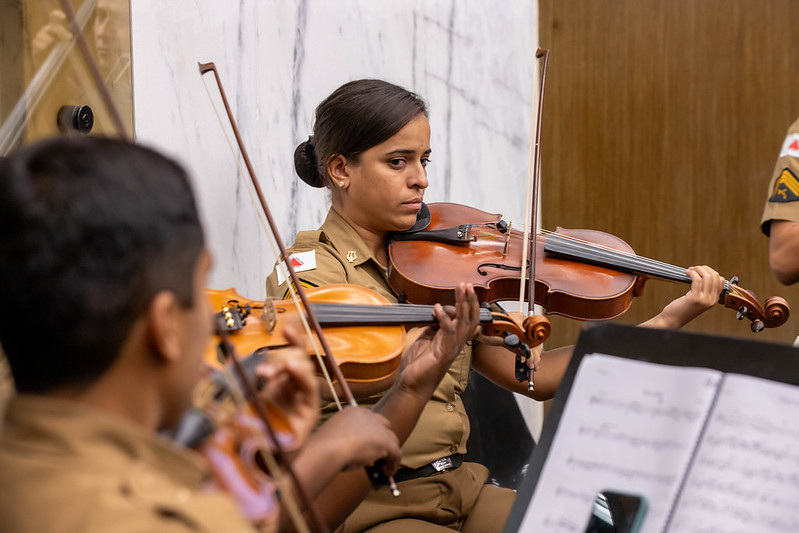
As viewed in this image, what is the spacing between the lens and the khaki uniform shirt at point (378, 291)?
5.40 feet

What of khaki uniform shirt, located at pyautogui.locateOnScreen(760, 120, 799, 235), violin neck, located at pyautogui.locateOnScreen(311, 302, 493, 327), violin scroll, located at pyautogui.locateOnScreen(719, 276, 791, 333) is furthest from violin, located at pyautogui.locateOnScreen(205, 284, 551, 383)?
khaki uniform shirt, located at pyautogui.locateOnScreen(760, 120, 799, 235)

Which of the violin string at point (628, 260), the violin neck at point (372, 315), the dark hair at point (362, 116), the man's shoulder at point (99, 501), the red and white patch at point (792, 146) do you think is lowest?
the violin neck at point (372, 315)

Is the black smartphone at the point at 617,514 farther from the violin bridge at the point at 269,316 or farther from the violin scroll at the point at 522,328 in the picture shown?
the violin bridge at the point at 269,316

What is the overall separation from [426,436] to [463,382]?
0.21 m

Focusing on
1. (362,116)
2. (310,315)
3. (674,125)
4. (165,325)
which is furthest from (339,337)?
(674,125)

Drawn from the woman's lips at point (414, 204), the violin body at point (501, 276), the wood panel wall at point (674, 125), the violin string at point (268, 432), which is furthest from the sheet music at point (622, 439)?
the wood panel wall at point (674, 125)

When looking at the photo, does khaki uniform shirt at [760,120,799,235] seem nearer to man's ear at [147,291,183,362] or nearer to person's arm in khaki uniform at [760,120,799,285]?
person's arm in khaki uniform at [760,120,799,285]

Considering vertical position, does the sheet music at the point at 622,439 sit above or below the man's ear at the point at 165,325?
below

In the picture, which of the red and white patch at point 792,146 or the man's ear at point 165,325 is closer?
the man's ear at point 165,325

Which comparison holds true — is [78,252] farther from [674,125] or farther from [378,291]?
[674,125]

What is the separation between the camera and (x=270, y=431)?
30.6 inches

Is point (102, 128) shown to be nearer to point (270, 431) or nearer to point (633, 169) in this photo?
point (270, 431)

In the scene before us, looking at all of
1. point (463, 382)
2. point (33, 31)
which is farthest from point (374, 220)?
point (33, 31)

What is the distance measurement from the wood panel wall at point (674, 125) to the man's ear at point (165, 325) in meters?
2.63
